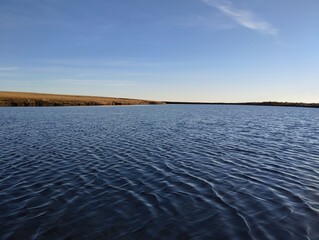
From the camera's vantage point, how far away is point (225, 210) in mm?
11320

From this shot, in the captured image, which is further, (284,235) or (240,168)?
(240,168)

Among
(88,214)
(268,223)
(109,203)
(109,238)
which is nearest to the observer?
(109,238)

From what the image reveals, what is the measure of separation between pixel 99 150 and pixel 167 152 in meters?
5.69

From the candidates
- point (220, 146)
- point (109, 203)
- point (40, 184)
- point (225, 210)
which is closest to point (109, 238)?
point (109, 203)

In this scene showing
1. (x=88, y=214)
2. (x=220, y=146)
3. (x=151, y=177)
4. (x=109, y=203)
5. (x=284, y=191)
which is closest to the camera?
(x=88, y=214)

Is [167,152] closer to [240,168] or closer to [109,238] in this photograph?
[240,168]

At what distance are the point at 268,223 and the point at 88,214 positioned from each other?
262 inches

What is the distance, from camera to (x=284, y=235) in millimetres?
9281

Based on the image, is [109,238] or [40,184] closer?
[109,238]

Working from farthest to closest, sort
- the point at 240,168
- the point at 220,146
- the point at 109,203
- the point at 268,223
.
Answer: the point at 220,146
the point at 240,168
the point at 109,203
the point at 268,223

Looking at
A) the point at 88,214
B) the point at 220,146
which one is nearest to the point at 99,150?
the point at 220,146

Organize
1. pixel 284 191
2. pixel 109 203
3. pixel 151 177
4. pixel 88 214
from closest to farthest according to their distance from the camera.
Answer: pixel 88 214 → pixel 109 203 → pixel 284 191 → pixel 151 177

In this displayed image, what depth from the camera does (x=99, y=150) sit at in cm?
2364

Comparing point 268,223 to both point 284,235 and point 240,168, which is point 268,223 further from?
point 240,168
